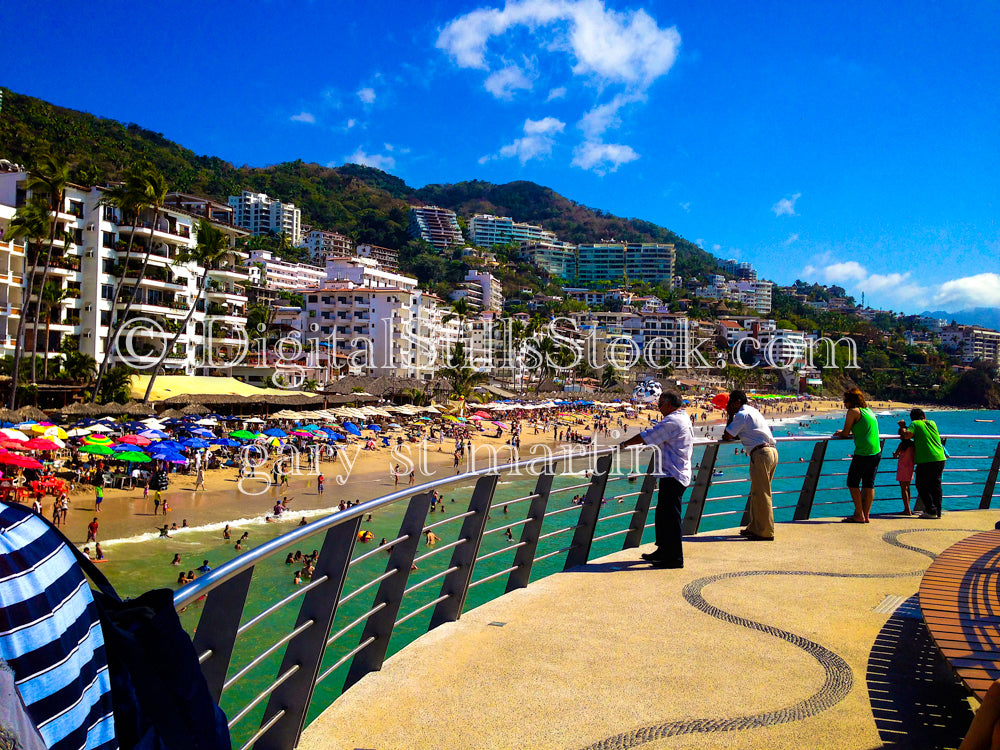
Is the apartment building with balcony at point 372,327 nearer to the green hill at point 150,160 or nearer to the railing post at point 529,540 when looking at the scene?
the green hill at point 150,160

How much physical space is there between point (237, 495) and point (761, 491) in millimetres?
27665

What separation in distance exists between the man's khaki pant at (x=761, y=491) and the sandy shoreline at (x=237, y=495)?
12.5 metres

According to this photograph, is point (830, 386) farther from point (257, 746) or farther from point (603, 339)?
point (257, 746)

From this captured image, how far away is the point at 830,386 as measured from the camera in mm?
151375

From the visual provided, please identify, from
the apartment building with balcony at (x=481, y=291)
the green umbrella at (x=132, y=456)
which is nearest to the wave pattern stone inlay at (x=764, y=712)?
the green umbrella at (x=132, y=456)

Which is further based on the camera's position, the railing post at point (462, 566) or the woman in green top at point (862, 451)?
the woman in green top at point (862, 451)

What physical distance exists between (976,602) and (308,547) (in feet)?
80.4

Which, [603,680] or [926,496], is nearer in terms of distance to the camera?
[603,680]

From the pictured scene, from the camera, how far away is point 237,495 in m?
30.6

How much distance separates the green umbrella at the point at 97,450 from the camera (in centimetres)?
2694

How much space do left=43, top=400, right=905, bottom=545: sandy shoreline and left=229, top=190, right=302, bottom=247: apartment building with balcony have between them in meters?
128

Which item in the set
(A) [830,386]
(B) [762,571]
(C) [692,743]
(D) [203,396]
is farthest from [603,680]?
(A) [830,386]

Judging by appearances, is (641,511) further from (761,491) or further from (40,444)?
(40,444)
